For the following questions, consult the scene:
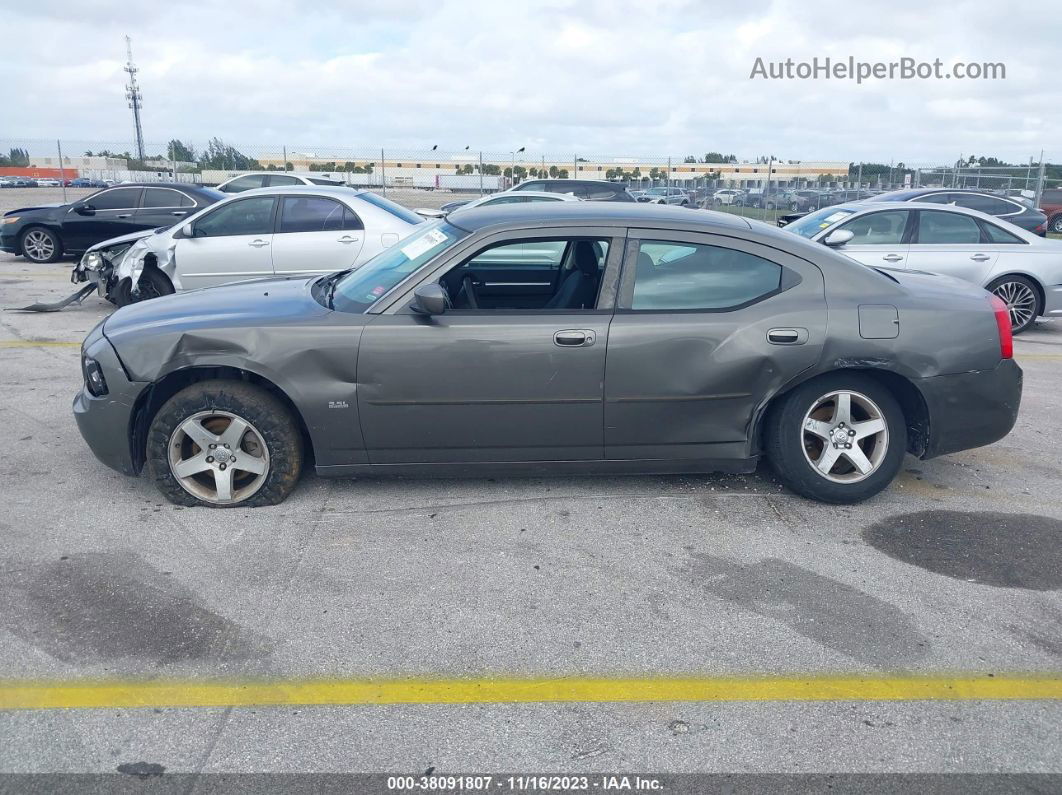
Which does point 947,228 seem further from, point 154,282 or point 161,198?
point 161,198

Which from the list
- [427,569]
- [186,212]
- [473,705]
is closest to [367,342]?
[427,569]

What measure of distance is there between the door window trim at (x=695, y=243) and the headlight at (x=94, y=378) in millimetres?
2650

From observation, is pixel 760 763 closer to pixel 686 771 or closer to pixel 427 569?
pixel 686 771

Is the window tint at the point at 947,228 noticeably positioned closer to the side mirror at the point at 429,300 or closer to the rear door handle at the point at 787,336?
the rear door handle at the point at 787,336

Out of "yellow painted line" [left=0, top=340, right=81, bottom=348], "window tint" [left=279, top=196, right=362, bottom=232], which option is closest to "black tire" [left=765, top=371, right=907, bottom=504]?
"window tint" [left=279, top=196, right=362, bottom=232]

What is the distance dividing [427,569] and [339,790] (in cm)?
144

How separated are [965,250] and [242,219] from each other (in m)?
7.88

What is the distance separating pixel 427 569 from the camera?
4.05 metres

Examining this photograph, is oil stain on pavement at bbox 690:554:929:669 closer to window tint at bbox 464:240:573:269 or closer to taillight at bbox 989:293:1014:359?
taillight at bbox 989:293:1014:359

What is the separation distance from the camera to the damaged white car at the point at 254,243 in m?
9.55

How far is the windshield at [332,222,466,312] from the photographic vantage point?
184 inches

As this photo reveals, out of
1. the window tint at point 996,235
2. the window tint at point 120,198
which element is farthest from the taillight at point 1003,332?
the window tint at point 120,198

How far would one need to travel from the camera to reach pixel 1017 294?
991cm

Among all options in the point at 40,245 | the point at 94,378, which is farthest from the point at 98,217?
the point at 94,378
